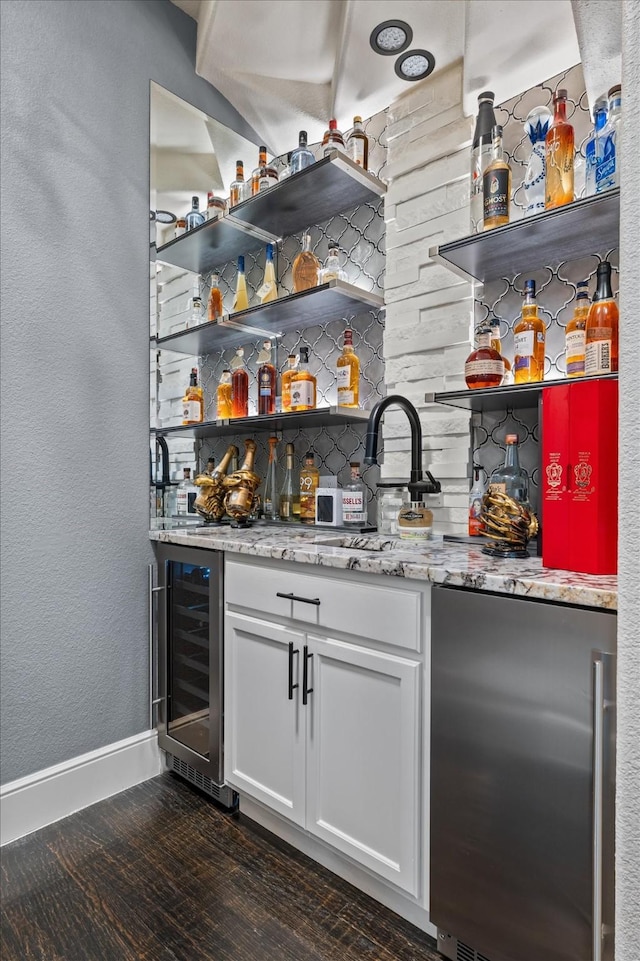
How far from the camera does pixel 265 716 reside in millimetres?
1711

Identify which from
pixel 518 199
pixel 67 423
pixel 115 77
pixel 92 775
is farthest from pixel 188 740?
pixel 115 77

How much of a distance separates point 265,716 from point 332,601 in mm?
494

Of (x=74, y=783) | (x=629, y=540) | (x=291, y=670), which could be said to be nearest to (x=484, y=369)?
(x=629, y=540)

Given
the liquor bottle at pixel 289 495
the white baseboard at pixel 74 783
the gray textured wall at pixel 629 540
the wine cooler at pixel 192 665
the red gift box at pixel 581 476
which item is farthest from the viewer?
the liquor bottle at pixel 289 495

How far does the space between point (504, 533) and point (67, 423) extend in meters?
1.53

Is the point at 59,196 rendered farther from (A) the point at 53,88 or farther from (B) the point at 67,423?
(B) the point at 67,423

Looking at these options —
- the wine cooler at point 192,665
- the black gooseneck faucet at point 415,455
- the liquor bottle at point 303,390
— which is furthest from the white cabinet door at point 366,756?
the liquor bottle at point 303,390

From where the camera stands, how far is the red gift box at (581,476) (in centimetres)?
118

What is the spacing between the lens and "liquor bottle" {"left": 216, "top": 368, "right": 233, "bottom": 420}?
2.57 meters

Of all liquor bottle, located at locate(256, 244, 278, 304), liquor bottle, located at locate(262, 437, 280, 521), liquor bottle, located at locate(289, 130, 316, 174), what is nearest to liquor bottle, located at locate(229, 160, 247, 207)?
liquor bottle, located at locate(256, 244, 278, 304)

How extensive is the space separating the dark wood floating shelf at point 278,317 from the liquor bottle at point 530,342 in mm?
637

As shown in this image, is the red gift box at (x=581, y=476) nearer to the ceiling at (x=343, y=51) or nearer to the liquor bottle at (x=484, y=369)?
the liquor bottle at (x=484, y=369)

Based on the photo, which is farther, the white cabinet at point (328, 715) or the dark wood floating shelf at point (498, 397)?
the dark wood floating shelf at point (498, 397)

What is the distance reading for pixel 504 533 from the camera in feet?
4.90
